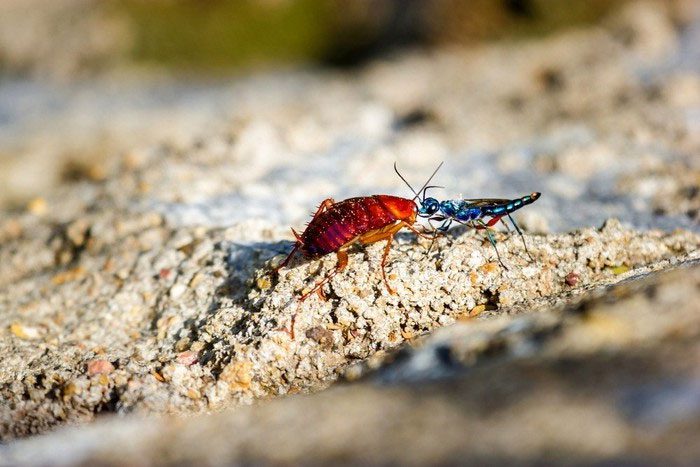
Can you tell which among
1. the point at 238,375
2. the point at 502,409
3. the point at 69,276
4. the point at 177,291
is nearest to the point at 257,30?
the point at 69,276

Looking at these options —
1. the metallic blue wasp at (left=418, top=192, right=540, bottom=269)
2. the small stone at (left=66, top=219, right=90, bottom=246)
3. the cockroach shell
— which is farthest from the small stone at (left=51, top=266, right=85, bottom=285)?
the metallic blue wasp at (left=418, top=192, right=540, bottom=269)

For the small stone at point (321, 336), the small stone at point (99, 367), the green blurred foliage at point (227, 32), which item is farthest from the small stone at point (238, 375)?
the green blurred foliage at point (227, 32)

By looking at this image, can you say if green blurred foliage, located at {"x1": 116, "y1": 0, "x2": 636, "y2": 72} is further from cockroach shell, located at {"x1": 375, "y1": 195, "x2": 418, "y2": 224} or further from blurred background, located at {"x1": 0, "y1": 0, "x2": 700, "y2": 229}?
cockroach shell, located at {"x1": 375, "y1": 195, "x2": 418, "y2": 224}

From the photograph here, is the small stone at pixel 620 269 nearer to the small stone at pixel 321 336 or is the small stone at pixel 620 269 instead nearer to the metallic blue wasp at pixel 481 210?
Answer: the metallic blue wasp at pixel 481 210

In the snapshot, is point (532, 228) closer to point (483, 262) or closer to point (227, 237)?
point (483, 262)

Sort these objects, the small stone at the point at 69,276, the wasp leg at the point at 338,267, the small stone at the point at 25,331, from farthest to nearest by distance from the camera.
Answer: the small stone at the point at 69,276 → the small stone at the point at 25,331 → the wasp leg at the point at 338,267
